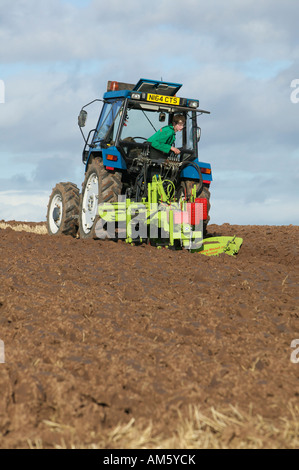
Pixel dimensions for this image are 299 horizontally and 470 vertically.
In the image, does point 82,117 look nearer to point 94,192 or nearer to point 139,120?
point 139,120

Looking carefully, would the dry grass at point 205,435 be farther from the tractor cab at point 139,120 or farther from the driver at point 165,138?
the driver at point 165,138

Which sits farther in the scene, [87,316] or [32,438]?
[87,316]

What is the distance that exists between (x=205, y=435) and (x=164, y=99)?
7.34 m

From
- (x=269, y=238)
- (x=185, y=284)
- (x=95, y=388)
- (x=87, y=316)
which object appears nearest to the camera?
(x=95, y=388)

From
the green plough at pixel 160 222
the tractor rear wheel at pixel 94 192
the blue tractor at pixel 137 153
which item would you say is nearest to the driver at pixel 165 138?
the blue tractor at pixel 137 153

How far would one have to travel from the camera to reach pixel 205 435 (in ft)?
8.96

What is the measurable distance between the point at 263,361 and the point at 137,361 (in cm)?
80

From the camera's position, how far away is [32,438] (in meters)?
2.70

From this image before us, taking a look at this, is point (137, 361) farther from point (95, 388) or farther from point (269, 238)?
point (269, 238)

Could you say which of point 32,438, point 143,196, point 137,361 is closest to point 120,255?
point 143,196

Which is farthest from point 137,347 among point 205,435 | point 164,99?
point 164,99

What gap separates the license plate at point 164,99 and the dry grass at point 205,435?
696 cm

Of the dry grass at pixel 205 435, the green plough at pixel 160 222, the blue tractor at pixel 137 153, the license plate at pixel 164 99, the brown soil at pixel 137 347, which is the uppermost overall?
the license plate at pixel 164 99

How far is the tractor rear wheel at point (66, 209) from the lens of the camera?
10461mm
